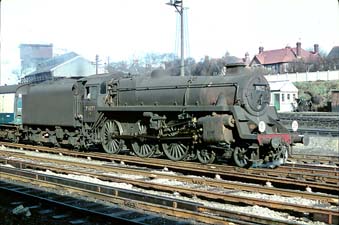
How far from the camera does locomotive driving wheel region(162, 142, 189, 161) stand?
48.0 ft

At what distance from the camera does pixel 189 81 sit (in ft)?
48.5

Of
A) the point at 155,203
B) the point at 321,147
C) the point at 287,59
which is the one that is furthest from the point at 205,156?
the point at 287,59

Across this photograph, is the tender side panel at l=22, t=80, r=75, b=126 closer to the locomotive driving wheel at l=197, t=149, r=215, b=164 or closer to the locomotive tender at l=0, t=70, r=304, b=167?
the locomotive tender at l=0, t=70, r=304, b=167

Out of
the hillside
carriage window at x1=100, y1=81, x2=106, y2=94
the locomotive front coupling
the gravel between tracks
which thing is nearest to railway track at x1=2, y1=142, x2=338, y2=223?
the locomotive front coupling

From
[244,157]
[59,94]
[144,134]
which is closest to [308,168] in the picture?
[244,157]

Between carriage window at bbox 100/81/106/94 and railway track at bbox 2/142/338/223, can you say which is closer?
railway track at bbox 2/142/338/223

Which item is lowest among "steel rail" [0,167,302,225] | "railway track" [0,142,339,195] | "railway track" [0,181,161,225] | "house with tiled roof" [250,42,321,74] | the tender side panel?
"railway track" [0,181,161,225]

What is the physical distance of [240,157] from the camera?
13.1 metres

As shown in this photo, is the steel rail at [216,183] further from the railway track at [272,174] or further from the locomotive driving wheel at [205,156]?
the locomotive driving wheel at [205,156]

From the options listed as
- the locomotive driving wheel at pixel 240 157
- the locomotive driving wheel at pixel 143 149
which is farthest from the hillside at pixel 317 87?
the locomotive driving wheel at pixel 240 157

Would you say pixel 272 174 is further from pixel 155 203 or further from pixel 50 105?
pixel 50 105

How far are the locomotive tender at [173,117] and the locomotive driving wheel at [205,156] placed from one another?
0.11ft

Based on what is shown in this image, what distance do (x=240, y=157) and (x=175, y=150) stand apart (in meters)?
2.65

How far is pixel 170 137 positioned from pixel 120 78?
14.4ft
